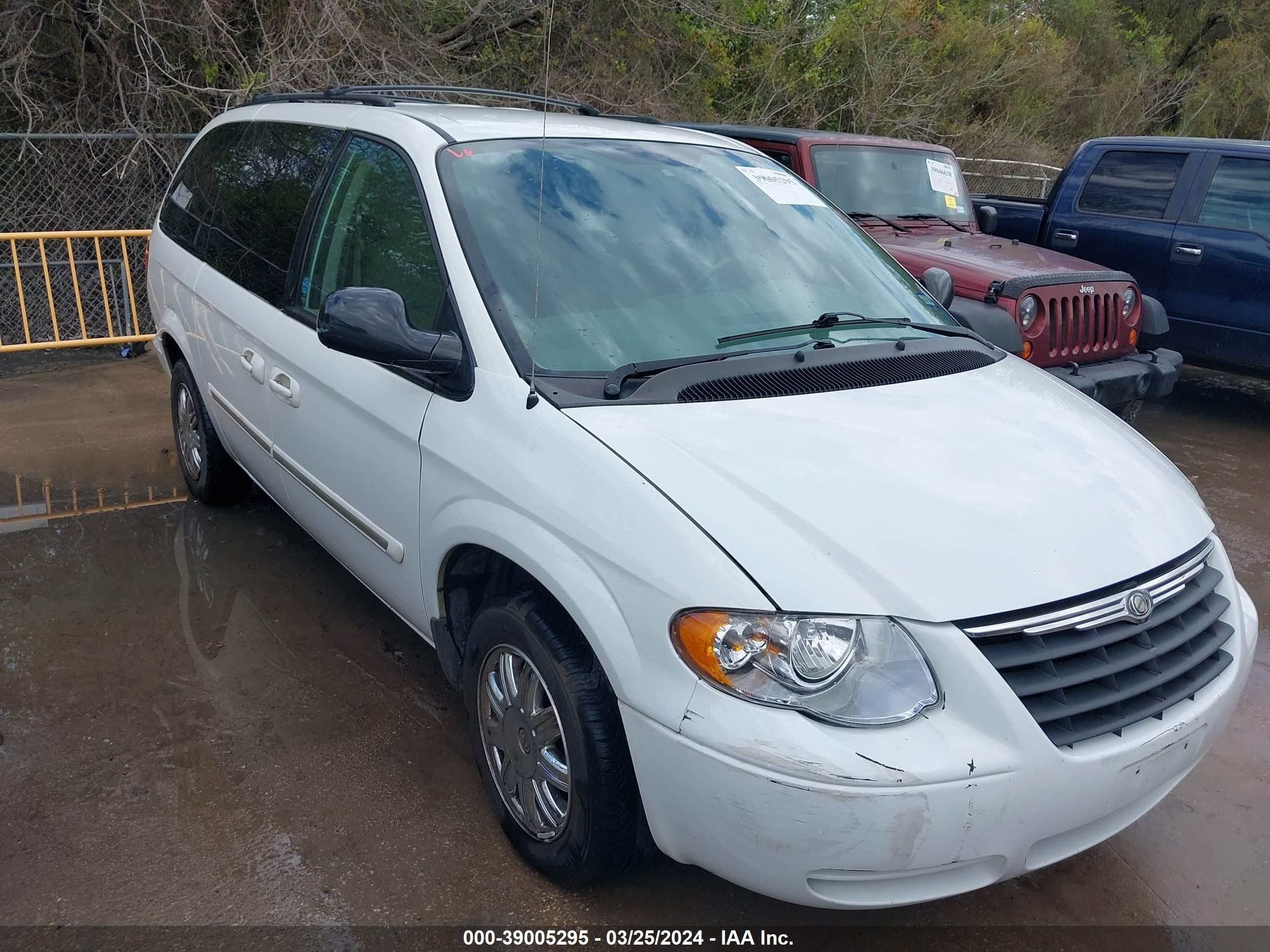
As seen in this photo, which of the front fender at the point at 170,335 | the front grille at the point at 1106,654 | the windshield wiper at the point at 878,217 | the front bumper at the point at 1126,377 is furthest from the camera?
the windshield wiper at the point at 878,217

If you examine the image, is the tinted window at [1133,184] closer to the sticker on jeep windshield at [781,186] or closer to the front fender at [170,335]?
the sticker on jeep windshield at [781,186]

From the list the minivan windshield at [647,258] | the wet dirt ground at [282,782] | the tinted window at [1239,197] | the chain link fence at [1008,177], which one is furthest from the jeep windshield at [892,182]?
the chain link fence at [1008,177]

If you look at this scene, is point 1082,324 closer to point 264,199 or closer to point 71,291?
point 264,199

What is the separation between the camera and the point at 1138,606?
2309 mm

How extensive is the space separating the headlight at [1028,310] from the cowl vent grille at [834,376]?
2.84 m

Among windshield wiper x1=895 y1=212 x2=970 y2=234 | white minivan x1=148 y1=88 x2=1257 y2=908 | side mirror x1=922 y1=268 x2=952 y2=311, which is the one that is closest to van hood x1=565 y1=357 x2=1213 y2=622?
white minivan x1=148 y1=88 x2=1257 y2=908

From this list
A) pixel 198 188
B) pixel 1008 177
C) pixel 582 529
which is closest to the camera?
pixel 582 529

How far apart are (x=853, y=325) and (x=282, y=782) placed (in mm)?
2188

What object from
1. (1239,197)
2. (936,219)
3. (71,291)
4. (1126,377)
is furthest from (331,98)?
(71,291)

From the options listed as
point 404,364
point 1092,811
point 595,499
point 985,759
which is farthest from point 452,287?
point 1092,811

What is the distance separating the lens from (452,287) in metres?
2.90

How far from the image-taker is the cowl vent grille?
8.89ft

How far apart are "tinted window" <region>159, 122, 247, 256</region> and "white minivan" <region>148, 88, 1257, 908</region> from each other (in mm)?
1020

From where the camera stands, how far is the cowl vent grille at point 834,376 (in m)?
2.71
